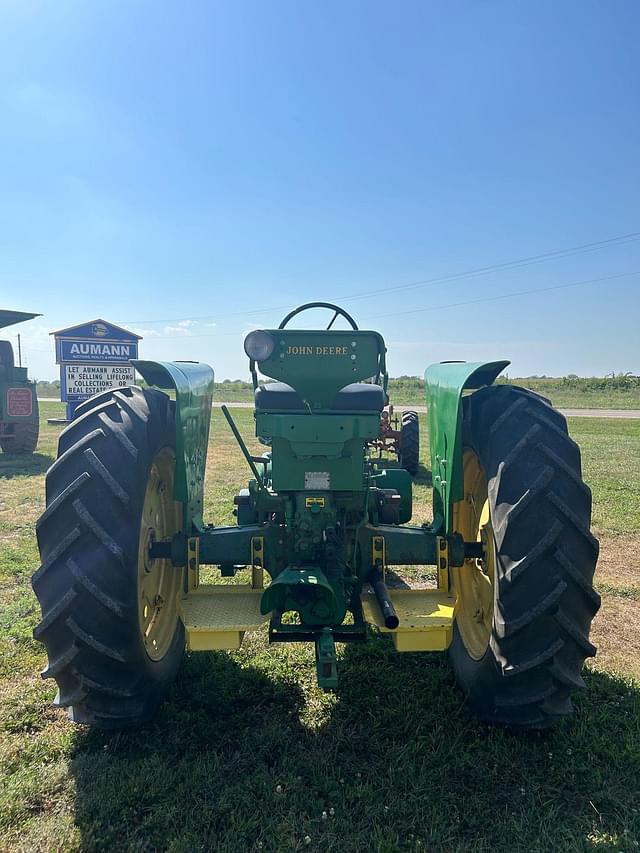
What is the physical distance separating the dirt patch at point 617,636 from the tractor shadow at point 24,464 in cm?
860

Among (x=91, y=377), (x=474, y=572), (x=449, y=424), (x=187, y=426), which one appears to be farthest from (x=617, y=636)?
(x=91, y=377)

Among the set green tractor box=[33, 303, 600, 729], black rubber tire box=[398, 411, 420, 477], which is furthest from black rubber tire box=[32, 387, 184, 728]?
black rubber tire box=[398, 411, 420, 477]

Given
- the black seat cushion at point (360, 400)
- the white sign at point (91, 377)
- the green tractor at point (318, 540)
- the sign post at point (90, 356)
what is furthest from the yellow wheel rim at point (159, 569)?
the white sign at point (91, 377)

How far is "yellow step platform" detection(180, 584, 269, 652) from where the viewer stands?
2689 millimetres

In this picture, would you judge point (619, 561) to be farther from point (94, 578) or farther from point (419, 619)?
point (94, 578)

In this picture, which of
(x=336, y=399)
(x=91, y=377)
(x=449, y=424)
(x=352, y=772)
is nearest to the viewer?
(x=352, y=772)

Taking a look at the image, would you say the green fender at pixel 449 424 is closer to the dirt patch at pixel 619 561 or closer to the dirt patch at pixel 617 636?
the dirt patch at pixel 617 636

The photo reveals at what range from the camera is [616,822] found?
2.25 m

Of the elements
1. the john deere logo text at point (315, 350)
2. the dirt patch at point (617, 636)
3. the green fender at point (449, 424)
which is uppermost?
the john deere logo text at point (315, 350)

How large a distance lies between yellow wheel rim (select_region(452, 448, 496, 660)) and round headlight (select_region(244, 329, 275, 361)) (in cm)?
126

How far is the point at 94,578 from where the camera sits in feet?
7.79

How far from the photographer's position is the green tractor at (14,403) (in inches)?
451

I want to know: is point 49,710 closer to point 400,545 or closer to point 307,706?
point 307,706

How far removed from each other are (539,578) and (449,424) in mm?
991
